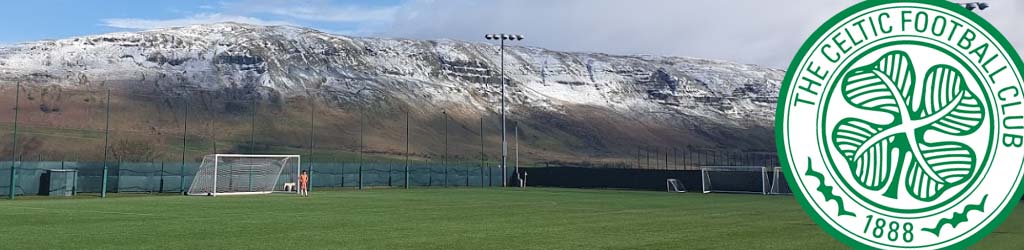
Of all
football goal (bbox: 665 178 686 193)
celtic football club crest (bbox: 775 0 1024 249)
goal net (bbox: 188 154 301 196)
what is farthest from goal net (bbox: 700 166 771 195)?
celtic football club crest (bbox: 775 0 1024 249)

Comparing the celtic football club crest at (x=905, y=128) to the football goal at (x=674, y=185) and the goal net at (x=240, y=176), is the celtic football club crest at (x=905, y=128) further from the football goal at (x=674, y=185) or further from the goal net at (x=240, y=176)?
the football goal at (x=674, y=185)

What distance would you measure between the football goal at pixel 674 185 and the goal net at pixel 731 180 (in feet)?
3.66

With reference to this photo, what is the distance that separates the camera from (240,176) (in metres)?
41.7

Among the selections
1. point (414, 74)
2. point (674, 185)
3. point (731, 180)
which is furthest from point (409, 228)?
point (414, 74)

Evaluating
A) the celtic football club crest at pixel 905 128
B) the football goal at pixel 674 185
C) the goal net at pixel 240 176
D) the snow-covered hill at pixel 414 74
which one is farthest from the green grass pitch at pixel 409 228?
the snow-covered hill at pixel 414 74

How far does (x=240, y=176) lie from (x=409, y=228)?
2554 centimetres

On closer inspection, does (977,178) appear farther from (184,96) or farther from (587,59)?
(587,59)

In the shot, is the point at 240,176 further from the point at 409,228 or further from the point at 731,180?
Result: the point at 409,228

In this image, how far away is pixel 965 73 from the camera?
401cm

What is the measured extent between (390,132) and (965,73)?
126550 millimetres

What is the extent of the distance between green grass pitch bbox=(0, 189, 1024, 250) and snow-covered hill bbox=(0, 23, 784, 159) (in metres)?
116

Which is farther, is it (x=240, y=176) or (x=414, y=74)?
(x=414, y=74)

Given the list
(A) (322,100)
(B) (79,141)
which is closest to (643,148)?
(A) (322,100)

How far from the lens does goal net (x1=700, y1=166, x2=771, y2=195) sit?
4733cm
